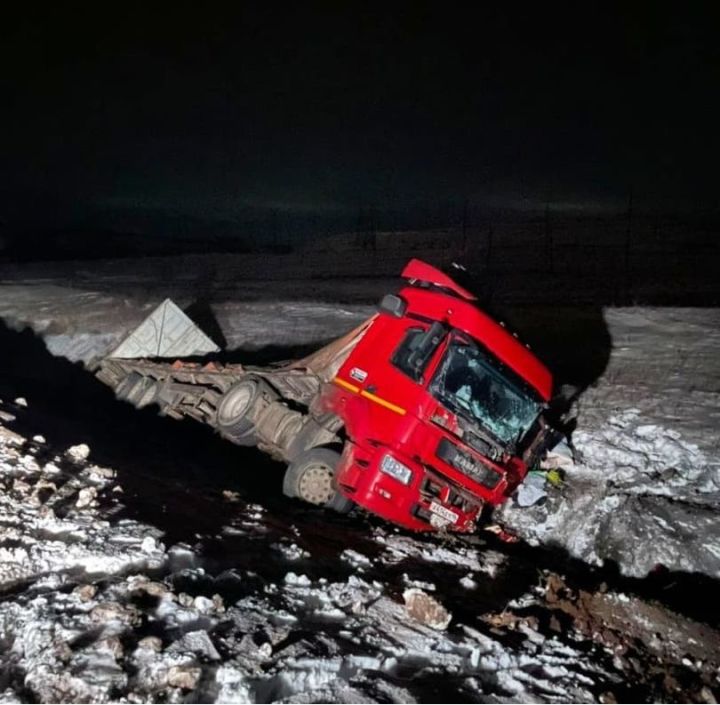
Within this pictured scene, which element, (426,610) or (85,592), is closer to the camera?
(85,592)

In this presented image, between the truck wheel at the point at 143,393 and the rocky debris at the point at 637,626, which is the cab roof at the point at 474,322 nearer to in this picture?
the rocky debris at the point at 637,626

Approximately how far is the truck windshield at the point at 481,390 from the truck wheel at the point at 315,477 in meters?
1.47

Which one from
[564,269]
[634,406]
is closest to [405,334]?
[634,406]

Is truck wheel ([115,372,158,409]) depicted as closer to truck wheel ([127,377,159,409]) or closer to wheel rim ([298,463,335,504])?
truck wheel ([127,377,159,409])

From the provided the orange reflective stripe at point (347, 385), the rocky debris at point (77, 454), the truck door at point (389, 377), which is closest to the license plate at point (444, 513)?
the truck door at point (389, 377)

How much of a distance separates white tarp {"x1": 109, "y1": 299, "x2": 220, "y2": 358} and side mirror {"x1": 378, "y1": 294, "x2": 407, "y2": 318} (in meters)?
4.57

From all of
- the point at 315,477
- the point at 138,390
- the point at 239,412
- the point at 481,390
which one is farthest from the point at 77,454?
the point at 481,390

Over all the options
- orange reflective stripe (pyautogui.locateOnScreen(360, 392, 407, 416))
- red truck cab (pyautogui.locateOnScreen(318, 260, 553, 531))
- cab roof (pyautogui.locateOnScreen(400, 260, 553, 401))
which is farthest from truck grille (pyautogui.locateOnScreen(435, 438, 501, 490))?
cab roof (pyautogui.locateOnScreen(400, 260, 553, 401))

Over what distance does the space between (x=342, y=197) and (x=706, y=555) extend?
19313 mm

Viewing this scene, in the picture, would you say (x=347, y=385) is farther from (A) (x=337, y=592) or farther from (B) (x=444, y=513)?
(A) (x=337, y=592)

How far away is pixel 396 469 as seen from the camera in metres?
7.54

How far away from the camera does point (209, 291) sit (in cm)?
1781

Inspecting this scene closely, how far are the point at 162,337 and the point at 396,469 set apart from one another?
5309 mm

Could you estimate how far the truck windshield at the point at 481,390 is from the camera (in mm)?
7652
